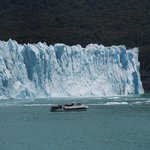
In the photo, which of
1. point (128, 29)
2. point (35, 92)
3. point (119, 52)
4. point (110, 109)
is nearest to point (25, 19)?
point (128, 29)

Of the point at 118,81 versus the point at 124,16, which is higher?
the point at 124,16

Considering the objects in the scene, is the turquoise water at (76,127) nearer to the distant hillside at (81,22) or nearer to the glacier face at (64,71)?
the glacier face at (64,71)

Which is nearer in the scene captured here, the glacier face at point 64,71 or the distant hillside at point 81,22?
the glacier face at point 64,71

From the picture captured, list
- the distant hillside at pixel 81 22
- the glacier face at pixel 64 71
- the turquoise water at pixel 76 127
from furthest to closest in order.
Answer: the distant hillside at pixel 81 22 < the glacier face at pixel 64 71 < the turquoise water at pixel 76 127

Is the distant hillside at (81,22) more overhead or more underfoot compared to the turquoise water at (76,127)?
more overhead

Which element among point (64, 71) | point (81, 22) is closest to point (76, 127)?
point (64, 71)

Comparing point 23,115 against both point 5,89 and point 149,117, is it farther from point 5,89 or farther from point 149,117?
point 5,89

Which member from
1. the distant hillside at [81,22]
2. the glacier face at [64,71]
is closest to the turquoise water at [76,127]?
the glacier face at [64,71]
